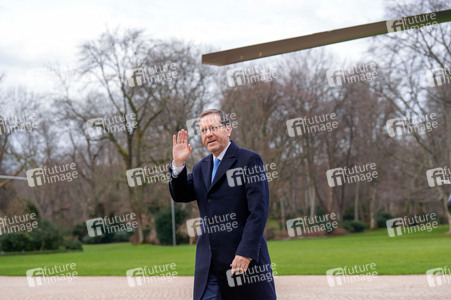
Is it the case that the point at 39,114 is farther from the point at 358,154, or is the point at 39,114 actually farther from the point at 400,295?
→ the point at 400,295

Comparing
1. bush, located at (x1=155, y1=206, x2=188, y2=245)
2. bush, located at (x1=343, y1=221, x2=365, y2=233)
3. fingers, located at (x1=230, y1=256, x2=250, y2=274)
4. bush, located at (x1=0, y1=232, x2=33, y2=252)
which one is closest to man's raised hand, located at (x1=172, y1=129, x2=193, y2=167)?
fingers, located at (x1=230, y1=256, x2=250, y2=274)

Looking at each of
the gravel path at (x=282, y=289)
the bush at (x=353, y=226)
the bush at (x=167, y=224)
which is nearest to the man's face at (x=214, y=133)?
the gravel path at (x=282, y=289)

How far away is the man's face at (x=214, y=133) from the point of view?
13.7 ft

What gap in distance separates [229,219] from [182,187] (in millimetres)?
444

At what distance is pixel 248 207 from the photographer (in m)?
4.05

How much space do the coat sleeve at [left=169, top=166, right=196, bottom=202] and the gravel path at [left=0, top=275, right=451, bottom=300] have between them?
7621 mm

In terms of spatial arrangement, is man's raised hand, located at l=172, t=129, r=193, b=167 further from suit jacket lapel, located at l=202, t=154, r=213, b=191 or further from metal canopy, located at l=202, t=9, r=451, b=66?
metal canopy, located at l=202, t=9, r=451, b=66

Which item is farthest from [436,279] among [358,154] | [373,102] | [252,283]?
[358,154]

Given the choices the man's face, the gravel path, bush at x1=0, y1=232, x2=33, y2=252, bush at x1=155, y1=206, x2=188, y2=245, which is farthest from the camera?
bush at x1=155, y1=206, x2=188, y2=245

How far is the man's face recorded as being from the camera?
164 inches

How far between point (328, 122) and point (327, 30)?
40.1 metres

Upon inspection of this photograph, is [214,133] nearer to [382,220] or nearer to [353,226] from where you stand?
[353,226]

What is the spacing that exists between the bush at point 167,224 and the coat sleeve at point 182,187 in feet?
124

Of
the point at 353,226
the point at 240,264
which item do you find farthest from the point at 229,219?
the point at 353,226
